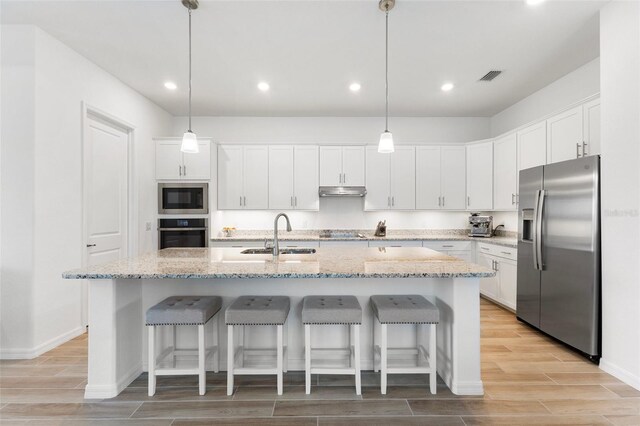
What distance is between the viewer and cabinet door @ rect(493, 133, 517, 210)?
4230 mm

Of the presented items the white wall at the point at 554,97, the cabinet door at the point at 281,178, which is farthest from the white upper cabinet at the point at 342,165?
the white wall at the point at 554,97

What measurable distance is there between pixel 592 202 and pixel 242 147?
4271 mm

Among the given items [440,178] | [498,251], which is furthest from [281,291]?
[440,178]

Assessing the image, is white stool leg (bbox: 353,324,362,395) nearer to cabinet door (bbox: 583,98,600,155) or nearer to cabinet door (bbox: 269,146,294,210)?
cabinet door (bbox: 583,98,600,155)

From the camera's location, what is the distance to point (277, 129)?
209 inches

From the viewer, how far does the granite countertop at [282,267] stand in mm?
1949

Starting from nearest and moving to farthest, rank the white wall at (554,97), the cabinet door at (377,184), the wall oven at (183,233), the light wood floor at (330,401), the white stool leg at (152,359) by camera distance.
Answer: the light wood floor at (330,401) → the white stool leg at (152,359) → the white wall at (554,97) → the wall oven at (183,233) → the cabinet door at (377,184)

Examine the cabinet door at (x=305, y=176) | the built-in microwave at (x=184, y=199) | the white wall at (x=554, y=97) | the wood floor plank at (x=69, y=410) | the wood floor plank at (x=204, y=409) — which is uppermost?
the white wall at (x=554, y=97)

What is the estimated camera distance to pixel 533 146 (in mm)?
3807

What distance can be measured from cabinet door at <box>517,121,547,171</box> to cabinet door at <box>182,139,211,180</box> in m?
4.21

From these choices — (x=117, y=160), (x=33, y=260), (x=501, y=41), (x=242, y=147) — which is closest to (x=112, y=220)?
(x=117, y=160)

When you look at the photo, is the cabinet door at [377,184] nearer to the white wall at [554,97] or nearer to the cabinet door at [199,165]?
the white wall at [554,97]

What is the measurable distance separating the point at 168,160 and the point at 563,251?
16.0ft

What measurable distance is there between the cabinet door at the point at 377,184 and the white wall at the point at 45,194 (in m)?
3.67
